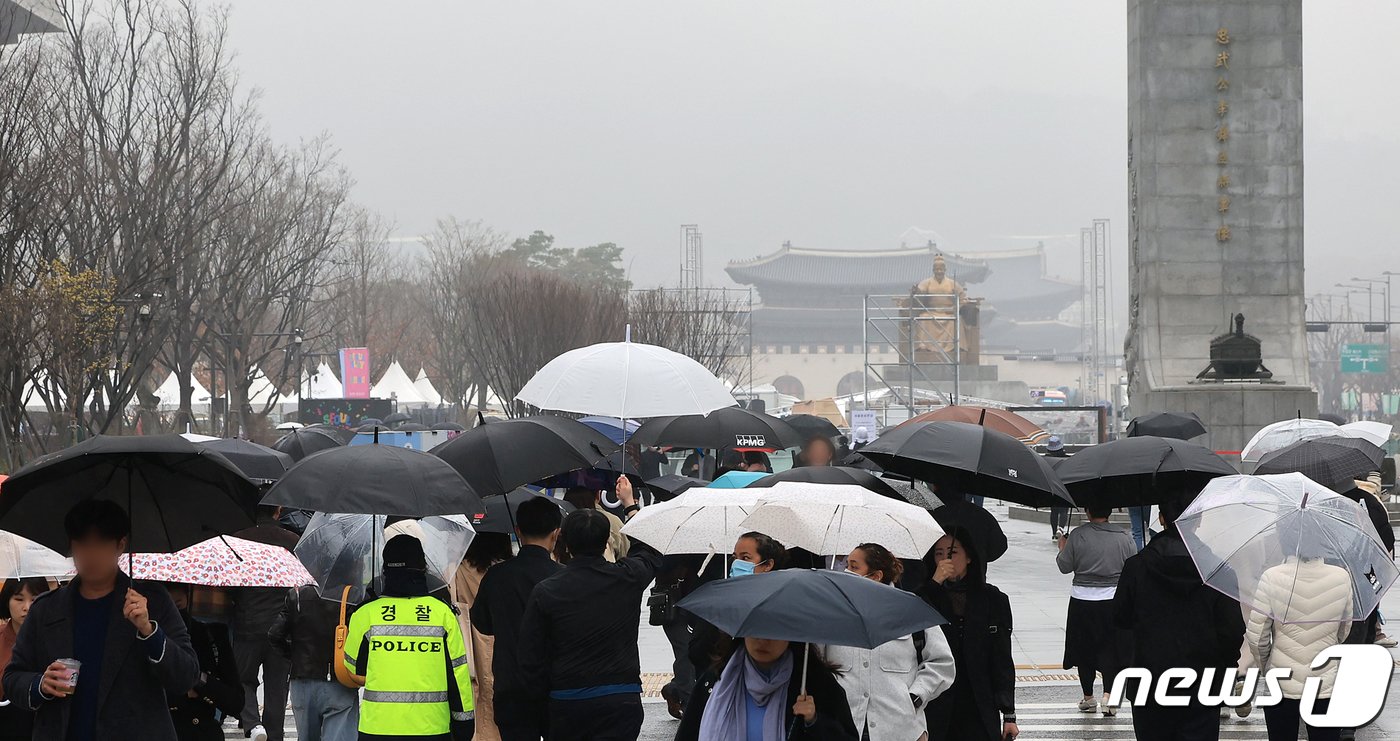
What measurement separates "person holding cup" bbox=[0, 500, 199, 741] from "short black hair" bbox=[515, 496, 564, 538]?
2193 mm

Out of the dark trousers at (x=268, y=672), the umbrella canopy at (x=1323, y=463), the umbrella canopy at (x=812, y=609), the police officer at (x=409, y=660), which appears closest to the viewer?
the umbrella canopy at (x=812, y=609)

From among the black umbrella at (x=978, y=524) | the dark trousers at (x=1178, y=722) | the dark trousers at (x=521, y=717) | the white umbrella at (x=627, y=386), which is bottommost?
the dark trousers at (x=1178, y=722)

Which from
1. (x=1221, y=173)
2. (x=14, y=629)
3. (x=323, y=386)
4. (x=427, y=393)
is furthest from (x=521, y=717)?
(x=427, y=393)

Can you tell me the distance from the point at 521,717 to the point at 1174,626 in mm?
2926

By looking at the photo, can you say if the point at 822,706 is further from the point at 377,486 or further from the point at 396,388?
the point at 396,388

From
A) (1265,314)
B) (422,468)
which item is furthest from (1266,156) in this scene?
(422,468)

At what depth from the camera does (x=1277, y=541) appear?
718 centimetres

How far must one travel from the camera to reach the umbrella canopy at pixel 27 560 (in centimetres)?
644

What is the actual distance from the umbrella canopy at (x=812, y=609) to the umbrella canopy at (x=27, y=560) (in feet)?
9.17

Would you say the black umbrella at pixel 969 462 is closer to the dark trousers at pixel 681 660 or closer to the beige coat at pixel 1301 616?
the beige coat at pixel 1301 616

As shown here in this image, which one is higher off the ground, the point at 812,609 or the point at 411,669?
the point at 812,609

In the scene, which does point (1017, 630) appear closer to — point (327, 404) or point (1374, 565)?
point (1374, 565)

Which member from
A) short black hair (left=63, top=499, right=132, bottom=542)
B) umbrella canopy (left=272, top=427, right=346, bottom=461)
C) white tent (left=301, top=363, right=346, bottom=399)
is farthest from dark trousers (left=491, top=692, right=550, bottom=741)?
white tent (left=301, top=363, right=346, bottom=399)

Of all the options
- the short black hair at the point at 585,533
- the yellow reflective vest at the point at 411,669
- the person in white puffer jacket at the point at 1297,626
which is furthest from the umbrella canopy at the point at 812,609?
the person in white puffer jacket at the point at 1297,626
